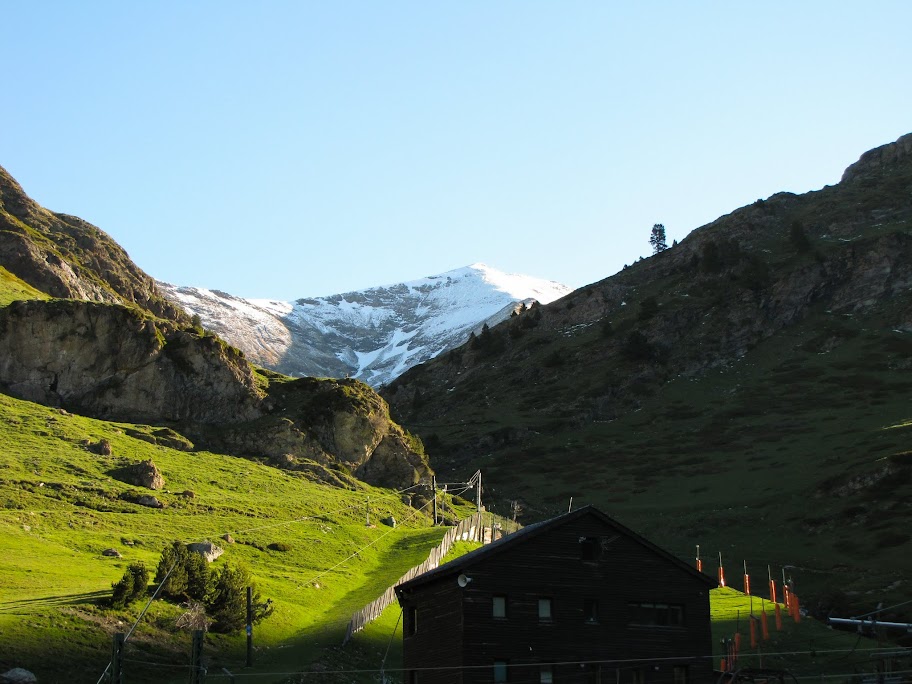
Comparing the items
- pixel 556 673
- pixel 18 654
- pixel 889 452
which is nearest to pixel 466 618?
pixel 556 673

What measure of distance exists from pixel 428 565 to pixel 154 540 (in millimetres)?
21836

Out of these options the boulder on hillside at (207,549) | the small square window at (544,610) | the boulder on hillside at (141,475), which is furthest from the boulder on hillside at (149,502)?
the small square window at (544,610)

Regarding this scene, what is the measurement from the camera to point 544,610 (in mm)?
55500

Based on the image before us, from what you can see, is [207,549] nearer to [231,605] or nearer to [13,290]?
[231,605]

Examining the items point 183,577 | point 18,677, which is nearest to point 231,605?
point 183,577

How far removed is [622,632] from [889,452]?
96.8 metres

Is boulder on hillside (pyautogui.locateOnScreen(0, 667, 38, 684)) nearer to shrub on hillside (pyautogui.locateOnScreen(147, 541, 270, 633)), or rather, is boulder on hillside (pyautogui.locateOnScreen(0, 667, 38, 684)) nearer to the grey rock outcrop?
shrub on hillside (pyautogui.locateOnScreen(147, 541, 270, 633))

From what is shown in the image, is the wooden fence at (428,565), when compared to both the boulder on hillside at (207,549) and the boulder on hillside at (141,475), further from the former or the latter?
the boulder on hillside at (141,475)

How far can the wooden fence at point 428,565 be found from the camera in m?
69.2

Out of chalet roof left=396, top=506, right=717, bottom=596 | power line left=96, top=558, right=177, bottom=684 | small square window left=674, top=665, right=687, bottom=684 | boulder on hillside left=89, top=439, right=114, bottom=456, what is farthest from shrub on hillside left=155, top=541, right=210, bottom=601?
boulder on hillside left=89, top=439, right=114, bottom=456

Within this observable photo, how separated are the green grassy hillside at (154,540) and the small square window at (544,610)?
1479cm

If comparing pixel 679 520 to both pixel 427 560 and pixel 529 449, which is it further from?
pixel 529 449

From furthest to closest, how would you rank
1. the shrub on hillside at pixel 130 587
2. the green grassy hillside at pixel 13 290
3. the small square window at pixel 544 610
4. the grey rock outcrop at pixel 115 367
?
the green grassy hillside at pixel 13 290, the grey rock outcrop at pixel 115 367, the shrub on hillside at pixel 130 587, the small square window at pixel 544 610

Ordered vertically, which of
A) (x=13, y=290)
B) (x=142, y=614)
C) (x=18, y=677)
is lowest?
(x=18, y=677)
